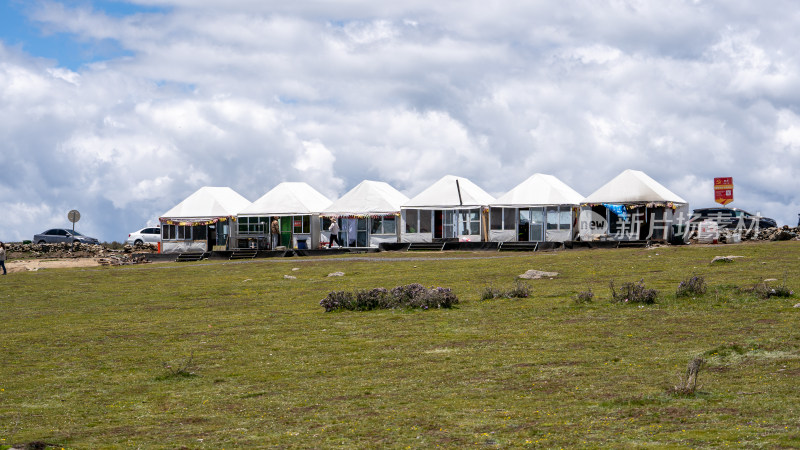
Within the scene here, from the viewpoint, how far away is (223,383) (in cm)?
1384

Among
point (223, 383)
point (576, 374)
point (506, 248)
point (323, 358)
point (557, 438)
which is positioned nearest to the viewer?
point (557, 438)

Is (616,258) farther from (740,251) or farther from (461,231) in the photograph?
(461,231)

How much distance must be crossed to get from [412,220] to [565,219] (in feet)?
35.1

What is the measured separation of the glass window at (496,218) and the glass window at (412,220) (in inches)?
206

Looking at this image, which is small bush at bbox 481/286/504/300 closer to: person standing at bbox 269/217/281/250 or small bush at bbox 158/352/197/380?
small bush at bbox 158/352/197/380

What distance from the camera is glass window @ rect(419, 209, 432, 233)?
58.0m

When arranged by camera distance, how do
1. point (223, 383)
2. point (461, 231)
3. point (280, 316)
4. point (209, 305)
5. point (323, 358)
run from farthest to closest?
point (461, 231) < point (209, 305) < point (280, 316) < point (323, 358) < point (223, 383)

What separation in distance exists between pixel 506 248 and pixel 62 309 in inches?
1222

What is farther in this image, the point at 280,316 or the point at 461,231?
the point at 461,231

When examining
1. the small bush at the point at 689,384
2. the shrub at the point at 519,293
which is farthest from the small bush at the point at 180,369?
the shrub at the point at 519,293

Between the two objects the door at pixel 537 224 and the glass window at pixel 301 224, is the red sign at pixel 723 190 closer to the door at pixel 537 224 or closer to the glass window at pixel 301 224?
the door at pixel 537 224

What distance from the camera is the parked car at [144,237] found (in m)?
78.0

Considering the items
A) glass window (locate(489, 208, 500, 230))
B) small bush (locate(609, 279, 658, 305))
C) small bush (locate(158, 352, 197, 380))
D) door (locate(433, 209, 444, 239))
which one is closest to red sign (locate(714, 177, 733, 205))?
glass window (locate(489, 208, 500, 230))

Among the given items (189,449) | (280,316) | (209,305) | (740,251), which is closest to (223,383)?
(189,449)
